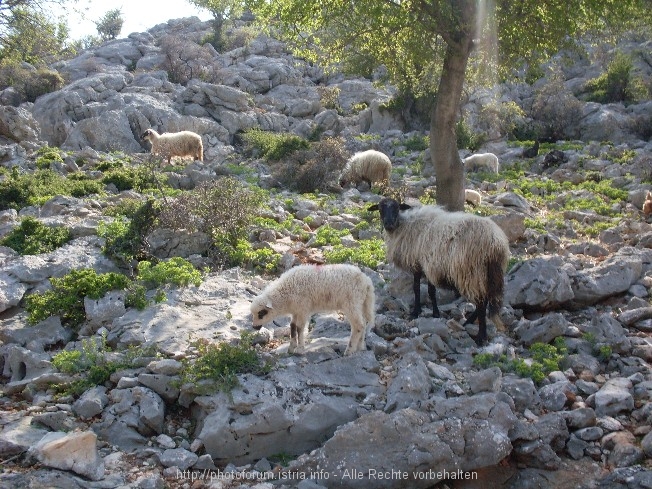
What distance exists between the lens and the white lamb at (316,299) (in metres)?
7.29

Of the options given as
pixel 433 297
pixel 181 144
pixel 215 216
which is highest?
pixel 181 144

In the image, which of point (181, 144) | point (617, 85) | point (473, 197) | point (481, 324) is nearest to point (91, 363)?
point (481, 324)

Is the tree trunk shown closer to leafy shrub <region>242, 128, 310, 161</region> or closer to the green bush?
the green bush

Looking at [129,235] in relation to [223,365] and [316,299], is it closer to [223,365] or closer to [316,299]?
[316,299]

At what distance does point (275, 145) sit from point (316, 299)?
14.4 metres

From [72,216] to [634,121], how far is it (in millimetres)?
22820

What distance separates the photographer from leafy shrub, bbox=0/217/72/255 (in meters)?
10.1

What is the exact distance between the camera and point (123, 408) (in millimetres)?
6227

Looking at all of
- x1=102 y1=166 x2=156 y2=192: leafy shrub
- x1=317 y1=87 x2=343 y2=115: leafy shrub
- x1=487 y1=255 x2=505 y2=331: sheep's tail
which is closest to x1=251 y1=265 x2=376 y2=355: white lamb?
x1=487 y1=255 x2=505 y2=331: sheep's tail

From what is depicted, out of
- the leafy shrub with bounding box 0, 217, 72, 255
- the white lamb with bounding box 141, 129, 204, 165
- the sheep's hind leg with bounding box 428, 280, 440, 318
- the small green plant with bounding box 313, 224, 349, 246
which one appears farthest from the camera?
the white lamb with bounding box 141, 129, 204, 165

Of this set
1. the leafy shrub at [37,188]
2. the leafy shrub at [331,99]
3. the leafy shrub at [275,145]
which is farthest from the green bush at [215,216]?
the leafy shrub at [331,99]

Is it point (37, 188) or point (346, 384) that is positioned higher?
point (37, 188)

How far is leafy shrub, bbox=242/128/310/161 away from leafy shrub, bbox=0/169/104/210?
22.4 feet

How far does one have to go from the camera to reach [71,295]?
27.5 feet
